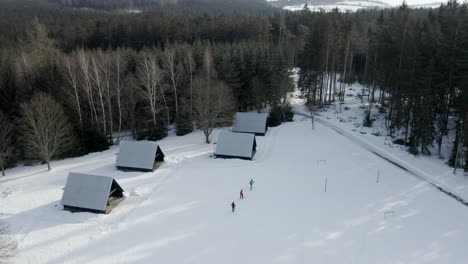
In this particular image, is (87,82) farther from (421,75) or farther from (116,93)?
(421,75)

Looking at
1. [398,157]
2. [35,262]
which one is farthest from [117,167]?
[398,157]

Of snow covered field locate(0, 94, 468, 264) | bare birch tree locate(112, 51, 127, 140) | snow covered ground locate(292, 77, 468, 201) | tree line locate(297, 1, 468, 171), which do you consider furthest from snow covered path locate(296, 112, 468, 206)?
bare birch tree locate(112, 51, 127, 140)

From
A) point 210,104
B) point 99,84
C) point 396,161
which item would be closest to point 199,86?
point 210,104

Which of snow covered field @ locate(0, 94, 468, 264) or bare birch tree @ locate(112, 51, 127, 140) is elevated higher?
bare birch tree @ locate(112, 51, 127, 140)

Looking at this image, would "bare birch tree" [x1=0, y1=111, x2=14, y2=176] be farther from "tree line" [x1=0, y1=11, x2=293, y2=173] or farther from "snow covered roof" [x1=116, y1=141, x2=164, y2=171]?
"snow covered roof" [x1=116, y1=141, x2=164, y2=171]

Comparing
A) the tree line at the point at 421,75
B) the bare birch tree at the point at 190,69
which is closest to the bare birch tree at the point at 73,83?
the bare birch tree at the point at 190,69

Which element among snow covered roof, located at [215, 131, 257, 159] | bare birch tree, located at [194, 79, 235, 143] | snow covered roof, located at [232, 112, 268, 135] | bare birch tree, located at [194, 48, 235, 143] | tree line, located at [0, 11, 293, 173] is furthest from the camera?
snow covered roof, located at [232, 112, 268, 135]
